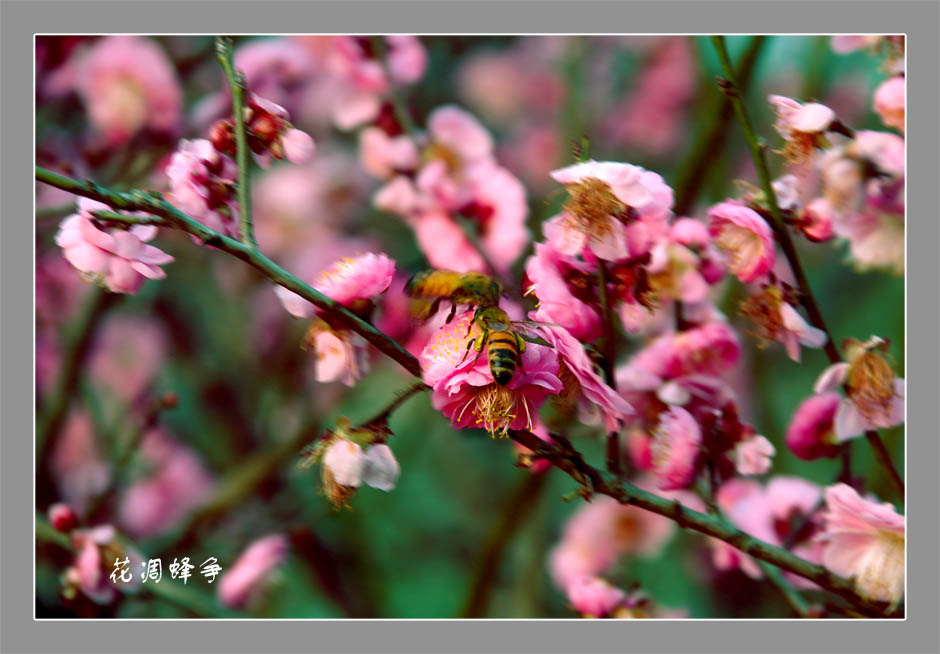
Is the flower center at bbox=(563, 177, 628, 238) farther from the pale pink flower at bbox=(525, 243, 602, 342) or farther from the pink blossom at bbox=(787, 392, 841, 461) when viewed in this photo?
the pink blossom at bbox=(787, 392, 841, 461)

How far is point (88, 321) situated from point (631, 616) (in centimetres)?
69

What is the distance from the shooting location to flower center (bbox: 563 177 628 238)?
2.18 feet

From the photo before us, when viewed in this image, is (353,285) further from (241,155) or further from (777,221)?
(777,221)

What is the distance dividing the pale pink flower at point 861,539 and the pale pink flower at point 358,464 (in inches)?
16.6

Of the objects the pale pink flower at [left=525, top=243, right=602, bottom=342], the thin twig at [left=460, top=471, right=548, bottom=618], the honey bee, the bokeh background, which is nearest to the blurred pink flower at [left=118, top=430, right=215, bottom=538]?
the bokeh background

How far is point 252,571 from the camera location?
0.95m

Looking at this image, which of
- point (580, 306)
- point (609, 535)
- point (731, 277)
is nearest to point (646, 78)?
point (731, 277)

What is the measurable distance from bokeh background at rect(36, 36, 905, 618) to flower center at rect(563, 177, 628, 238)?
22cm

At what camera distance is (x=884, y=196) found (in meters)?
0.83

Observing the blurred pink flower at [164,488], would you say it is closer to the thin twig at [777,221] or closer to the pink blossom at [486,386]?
the pink blossom at [486,386]

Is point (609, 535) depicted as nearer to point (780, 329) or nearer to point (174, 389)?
point (780, 329)

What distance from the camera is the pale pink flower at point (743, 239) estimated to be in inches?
27.4

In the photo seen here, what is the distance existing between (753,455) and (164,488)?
2.26 feet

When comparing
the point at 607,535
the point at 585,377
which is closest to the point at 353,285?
the point at 585,377
